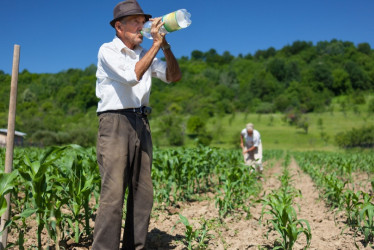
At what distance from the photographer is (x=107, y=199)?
103 inches

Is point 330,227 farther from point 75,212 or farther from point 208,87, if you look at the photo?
point 208,87

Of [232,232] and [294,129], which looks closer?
[232,232]

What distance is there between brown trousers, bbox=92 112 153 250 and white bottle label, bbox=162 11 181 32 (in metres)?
Result: 0.74

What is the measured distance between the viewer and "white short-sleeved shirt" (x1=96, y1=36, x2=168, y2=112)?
2.52m

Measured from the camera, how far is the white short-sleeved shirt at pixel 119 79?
8.26ft

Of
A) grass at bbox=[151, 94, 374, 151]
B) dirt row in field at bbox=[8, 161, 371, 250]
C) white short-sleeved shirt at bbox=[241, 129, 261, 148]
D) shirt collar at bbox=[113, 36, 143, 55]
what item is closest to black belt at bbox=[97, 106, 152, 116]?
shirt collar at bbox=[113, 36, 143, 55]

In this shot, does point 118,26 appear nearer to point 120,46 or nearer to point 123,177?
point 120,46

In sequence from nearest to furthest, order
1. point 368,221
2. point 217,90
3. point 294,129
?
point 368,221, point 294,129, point 217,90

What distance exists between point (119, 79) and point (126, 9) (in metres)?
0.60

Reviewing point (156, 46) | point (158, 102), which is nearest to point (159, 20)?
point (156, 46)

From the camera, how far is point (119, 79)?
99.4 inches

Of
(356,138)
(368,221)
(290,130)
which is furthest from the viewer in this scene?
(290,130)

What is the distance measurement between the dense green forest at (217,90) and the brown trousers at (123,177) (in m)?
54.9

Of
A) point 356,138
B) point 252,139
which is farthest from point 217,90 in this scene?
point 252,139
